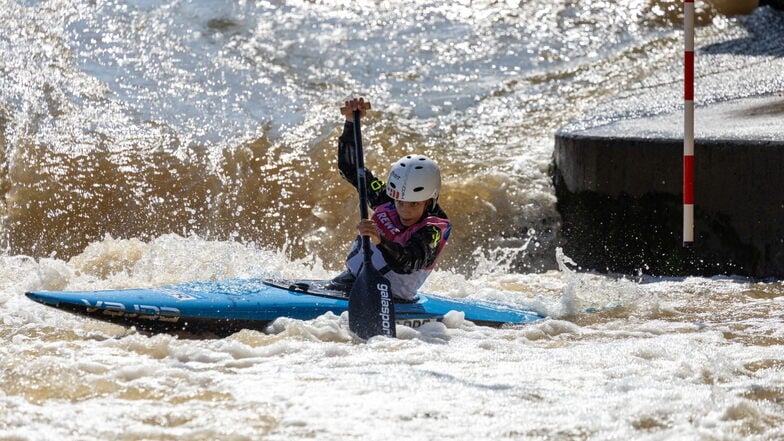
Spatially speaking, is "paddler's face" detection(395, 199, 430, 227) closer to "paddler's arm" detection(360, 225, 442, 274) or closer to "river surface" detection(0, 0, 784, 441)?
"paddler's arm" detection(360, 225, 442, 274)

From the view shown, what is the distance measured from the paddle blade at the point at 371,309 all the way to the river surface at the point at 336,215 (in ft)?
0.43

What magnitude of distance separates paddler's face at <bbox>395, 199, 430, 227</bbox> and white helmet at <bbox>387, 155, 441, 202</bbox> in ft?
0.16

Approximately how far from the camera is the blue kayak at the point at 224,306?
16.9ft

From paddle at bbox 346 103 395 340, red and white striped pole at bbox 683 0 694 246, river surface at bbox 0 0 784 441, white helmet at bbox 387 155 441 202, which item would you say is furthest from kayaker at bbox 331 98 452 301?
red and white striped pole at bbox 683 0 694 246

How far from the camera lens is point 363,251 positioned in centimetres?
556

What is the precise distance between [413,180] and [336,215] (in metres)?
3.23

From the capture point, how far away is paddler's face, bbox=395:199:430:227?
5.58m

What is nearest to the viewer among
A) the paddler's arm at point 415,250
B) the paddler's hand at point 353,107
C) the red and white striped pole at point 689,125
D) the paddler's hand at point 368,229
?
the paddler's hand at point 368,229

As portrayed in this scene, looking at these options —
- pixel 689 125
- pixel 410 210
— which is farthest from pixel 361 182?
pixel 689 125

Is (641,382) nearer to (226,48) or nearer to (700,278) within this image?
(700,278)

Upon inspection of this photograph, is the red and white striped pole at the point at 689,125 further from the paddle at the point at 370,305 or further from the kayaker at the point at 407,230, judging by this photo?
the paddle at the point at 370,305

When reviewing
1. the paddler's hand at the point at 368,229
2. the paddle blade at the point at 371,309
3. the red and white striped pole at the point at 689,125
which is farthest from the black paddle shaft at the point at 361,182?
the red and white striped pole at the point at 689,125

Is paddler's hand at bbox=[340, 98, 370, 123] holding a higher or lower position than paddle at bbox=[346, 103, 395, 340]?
higher

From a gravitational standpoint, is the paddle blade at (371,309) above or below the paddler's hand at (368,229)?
below
